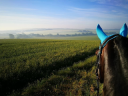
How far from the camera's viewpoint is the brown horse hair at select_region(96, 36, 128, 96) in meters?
0.85

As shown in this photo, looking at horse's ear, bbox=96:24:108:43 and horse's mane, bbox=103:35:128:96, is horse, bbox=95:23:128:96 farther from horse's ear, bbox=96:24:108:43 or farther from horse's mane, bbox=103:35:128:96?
horse's ear, bbox=96:24:108:43

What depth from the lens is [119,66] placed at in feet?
3.02

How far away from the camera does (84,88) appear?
3.56m

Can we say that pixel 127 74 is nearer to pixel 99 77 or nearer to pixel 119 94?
pixel 119 94

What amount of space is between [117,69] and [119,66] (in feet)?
0.13

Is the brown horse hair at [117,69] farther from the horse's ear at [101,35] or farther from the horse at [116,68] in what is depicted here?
the horse's ear at [101,35]

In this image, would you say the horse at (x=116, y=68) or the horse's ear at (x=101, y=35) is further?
the horse's ear at (x=101, y=35)

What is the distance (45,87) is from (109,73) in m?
3.40

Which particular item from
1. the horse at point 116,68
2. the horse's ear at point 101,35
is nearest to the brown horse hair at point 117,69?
Answer: the horse at point 116,68

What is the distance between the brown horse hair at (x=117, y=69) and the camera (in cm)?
85

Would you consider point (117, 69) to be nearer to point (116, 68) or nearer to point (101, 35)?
point (116, 68)

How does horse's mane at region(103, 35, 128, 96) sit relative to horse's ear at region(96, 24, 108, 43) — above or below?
below

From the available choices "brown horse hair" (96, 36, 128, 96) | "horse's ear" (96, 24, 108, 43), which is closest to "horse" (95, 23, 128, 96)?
"brown horse hair" (96, 36, 128, 96)

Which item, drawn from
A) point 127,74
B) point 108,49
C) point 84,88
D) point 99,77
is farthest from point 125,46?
point 84,88
